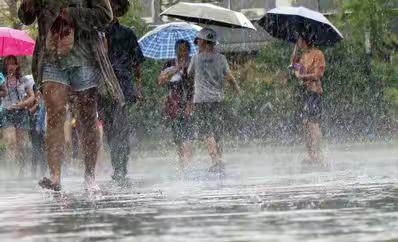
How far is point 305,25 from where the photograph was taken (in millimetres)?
15703

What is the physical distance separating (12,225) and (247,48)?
31765 millimetres

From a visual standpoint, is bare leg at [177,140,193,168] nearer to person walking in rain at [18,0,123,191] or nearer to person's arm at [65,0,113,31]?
person walking in rain at [18,0,123,191]

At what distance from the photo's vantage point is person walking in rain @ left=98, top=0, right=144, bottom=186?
36.8 ft

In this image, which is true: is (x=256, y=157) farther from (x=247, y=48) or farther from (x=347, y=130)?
(x=247, y=48)

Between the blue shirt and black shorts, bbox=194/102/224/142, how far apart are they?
1756mm

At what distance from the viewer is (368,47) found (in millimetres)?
28750

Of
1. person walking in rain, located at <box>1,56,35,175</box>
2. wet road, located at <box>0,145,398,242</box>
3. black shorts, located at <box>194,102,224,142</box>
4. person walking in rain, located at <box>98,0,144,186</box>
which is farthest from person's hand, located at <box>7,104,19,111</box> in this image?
wet road, located at <box>0,145,398,242</box>

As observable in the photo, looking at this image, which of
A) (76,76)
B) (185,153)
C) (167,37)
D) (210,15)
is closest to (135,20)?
(167,37)

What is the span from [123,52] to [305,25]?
4.15m

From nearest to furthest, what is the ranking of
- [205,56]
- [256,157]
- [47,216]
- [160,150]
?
[47,216], [205,56], [256,157], [160,150]

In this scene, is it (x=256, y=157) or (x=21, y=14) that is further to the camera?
(x=256, y=157)

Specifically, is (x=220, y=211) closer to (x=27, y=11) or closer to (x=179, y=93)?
(x=27, y=11)

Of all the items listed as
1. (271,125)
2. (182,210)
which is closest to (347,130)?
(271,125)

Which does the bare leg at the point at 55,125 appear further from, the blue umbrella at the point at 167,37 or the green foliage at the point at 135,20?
the green foliage at the point at 135,20
